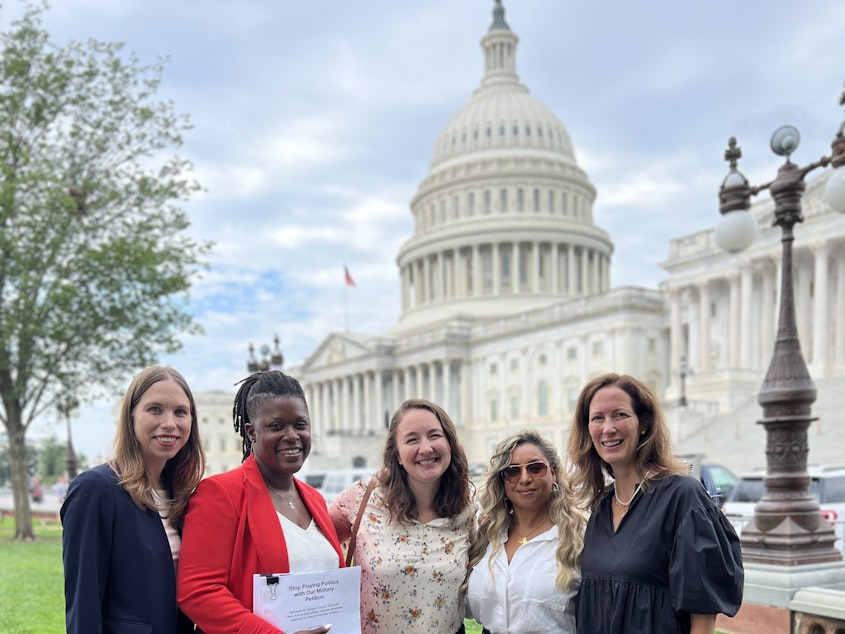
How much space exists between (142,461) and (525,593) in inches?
79.2

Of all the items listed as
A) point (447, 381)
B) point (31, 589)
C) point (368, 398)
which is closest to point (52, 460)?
point (368, 398)

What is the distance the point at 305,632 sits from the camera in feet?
11.9

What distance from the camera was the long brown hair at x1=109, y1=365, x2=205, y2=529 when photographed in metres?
3.81

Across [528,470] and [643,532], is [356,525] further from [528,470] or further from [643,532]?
[643,532]

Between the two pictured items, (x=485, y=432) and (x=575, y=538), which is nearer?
(x=575, y=538)

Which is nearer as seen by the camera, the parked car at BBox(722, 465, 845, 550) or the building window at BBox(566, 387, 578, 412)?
the parked car at BBox(722, 465, 845, 550)

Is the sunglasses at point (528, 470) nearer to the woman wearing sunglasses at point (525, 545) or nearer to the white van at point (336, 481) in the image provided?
the woman wearing sunglasses at point (525, 545)

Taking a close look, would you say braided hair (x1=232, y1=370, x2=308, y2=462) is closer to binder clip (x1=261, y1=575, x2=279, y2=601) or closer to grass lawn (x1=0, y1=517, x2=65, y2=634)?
binder clip (x1=261, y1=575, x2=279, y2=601)

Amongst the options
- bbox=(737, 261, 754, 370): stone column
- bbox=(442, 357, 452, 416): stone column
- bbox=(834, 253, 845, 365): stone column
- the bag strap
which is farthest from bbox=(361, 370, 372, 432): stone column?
the bag strap

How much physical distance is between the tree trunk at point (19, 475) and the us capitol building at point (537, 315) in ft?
94.4

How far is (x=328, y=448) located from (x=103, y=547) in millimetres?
76318

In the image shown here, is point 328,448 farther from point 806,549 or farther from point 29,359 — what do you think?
point 806,549

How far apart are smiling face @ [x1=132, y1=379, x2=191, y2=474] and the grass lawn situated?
673cm

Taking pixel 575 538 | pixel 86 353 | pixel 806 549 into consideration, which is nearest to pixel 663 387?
pixel 86 353
